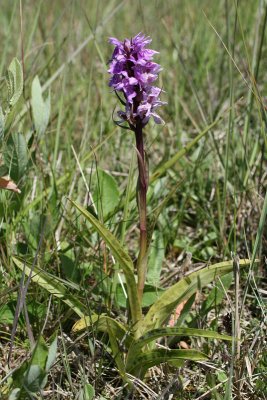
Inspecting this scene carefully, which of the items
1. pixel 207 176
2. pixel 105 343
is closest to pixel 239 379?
pixel 105 343

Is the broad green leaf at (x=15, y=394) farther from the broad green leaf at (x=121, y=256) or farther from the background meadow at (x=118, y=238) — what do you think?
the broad green leaf at (x=121, y=256)

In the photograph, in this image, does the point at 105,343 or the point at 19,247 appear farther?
the point at 19,247

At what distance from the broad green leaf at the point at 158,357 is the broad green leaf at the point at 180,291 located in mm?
71

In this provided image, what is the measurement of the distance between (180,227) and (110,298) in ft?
1.77

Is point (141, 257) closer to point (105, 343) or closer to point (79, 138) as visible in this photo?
point (105, 343)

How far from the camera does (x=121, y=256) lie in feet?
4.38

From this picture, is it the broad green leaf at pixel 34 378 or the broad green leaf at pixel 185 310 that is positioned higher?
the broad green leaf at pixel 185 310

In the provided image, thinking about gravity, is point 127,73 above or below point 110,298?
above

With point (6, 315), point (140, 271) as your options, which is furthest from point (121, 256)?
point (6, 315)

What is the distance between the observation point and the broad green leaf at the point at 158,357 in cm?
134

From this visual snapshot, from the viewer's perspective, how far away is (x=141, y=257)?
1382 millimetres

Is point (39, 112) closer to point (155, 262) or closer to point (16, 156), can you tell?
point (16, 156)

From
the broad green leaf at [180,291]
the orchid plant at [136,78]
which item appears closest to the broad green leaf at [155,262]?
the broad green leaf at [180,291]

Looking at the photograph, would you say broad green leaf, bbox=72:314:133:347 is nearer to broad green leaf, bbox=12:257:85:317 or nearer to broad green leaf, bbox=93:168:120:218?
broad green leaf, bbox=12:257:85:317
